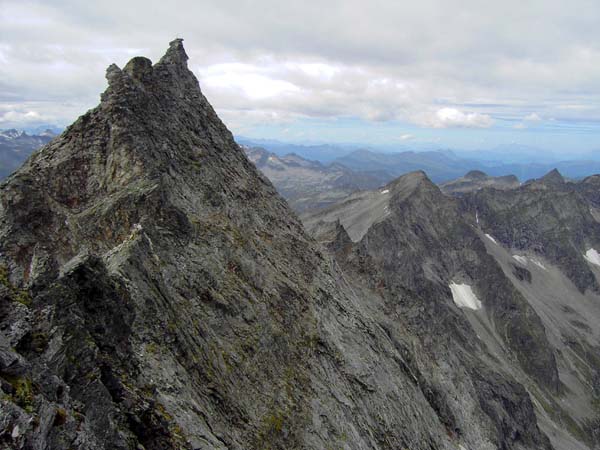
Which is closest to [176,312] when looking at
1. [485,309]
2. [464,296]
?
[464,296]

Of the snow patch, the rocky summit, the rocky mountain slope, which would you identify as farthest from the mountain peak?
the snow patch

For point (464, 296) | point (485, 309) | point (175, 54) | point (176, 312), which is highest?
point (175, 54)

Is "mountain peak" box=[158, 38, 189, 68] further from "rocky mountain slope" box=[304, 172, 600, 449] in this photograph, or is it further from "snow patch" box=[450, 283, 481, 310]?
"snow patch" box=[450, 283, 481, 310]

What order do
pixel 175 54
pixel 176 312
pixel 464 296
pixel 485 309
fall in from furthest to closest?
pixel 464 296 < pixel 485 309 < pixel 175 54 < pixel 176 312

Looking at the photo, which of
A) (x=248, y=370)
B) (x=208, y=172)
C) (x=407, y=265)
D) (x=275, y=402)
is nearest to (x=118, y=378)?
(x=248, y=370)

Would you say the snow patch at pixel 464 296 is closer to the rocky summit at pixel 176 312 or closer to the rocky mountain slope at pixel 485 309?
the rocky mountain slope at pixel 485 309

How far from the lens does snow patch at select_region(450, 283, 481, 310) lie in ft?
577

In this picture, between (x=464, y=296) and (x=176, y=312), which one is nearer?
(x=176, y=312)

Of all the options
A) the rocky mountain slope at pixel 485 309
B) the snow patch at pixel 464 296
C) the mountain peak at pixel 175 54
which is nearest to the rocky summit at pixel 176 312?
the mountain peak at pixel 175 54

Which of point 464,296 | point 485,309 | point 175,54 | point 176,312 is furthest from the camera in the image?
point 464,296

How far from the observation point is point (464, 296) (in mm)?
178500

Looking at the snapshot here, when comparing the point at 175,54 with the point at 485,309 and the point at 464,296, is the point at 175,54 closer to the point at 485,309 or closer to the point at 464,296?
the point at 464,296

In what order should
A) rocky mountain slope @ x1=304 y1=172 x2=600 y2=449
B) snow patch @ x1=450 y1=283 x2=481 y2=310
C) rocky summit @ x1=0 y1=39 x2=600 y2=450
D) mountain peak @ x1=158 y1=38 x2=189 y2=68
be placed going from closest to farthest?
rocky summit @ x1=0 y1=39 x2=600 y2=450 < mountain peak @ x1=158 y1=38 x2=189 y2=68 < rocky mountain slope @ x1=304 y1=172 x2=600 y2=449 < snow patch @ x1=450 y1=283 x2=481 y2=310

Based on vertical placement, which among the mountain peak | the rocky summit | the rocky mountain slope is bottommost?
the rocky mountain slope
